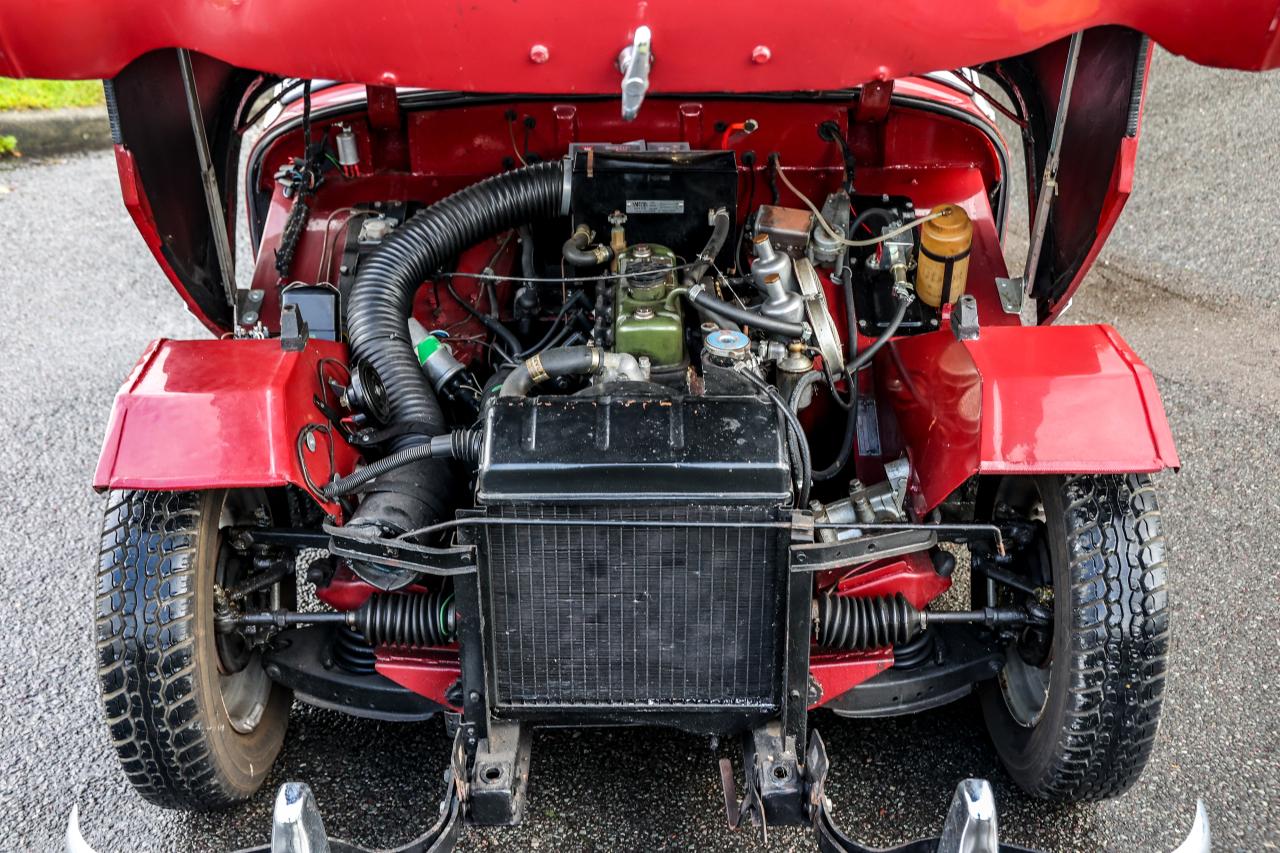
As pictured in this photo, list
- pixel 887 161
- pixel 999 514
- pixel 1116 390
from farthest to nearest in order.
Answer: pixel 887 161 < pixel 999 514 < pixel 1116 390

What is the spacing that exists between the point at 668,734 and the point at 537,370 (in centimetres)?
107

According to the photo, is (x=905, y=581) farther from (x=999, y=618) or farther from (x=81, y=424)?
(x=81, y=424)

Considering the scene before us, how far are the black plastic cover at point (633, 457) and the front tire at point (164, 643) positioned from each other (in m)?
0.73

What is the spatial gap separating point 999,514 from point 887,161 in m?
1.25

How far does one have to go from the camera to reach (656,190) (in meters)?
2.84

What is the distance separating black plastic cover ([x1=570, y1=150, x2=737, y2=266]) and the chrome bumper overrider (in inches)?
52.9

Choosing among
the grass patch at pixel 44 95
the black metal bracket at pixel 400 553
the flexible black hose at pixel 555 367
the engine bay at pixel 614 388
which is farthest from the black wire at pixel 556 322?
the grass patch at pixel 44 95

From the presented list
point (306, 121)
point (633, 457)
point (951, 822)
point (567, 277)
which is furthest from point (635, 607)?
point (306, 121)

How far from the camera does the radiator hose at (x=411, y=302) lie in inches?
97.0

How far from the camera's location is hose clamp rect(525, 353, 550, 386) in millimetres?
2475

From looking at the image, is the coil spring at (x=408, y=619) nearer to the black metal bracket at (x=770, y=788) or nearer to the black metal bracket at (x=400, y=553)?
the black metal bracket at (x=400, y=553)

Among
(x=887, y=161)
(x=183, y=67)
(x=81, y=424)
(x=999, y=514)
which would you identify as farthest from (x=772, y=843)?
(x=81, y=424)

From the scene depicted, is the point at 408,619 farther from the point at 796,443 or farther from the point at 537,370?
the point at 796,443

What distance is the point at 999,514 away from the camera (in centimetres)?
269
